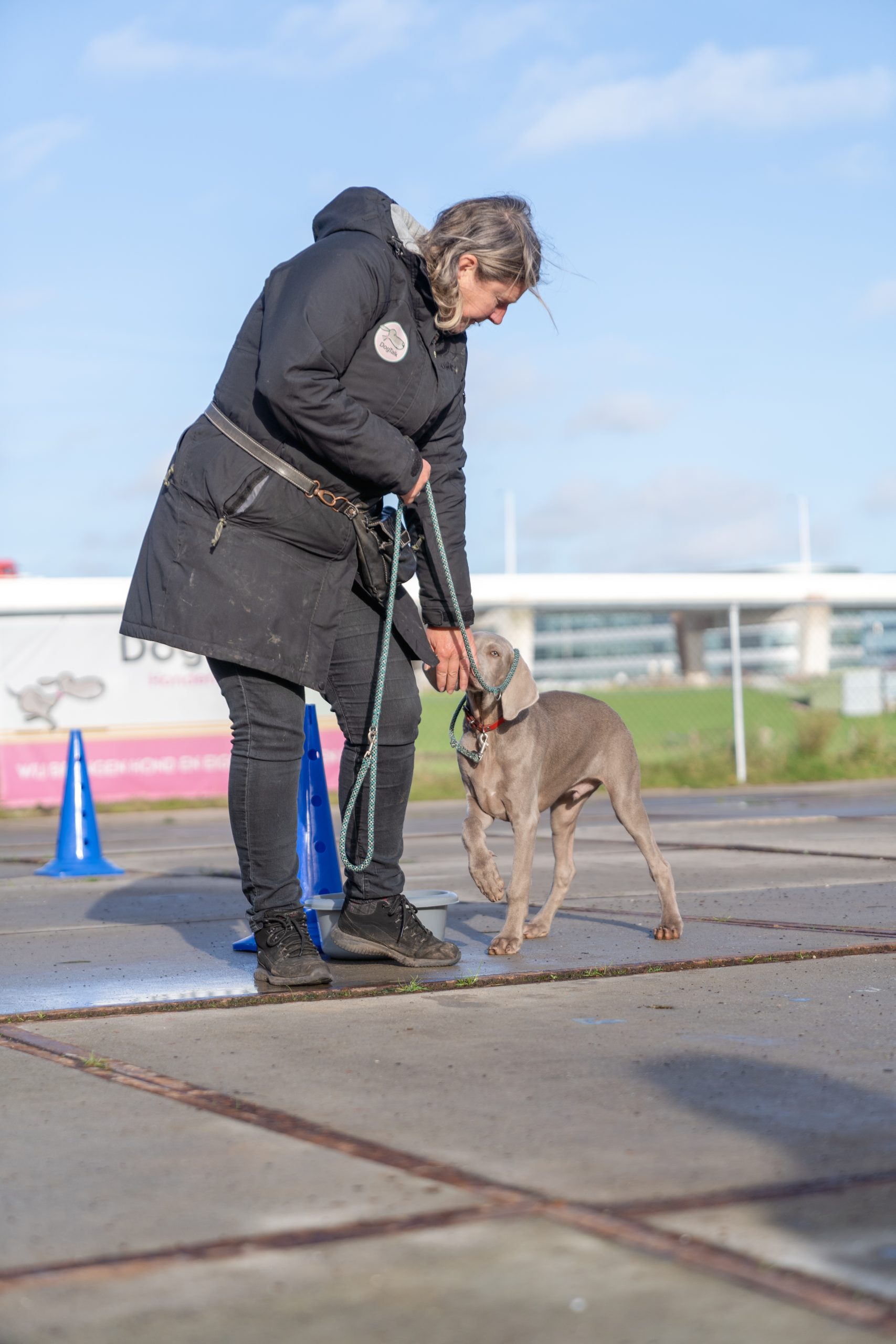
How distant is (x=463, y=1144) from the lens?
2451 mm

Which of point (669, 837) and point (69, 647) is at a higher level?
point (69, 647)

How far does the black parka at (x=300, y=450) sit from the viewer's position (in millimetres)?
3928

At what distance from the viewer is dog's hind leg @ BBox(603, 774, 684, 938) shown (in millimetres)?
5141

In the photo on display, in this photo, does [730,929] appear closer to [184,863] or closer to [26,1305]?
[26,1305]

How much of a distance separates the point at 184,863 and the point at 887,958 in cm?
509

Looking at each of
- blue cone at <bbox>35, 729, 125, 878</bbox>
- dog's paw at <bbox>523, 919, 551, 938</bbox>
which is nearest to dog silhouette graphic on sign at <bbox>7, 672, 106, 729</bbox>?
blue cone at <bbox>35, 729, 125, 878</bbox>

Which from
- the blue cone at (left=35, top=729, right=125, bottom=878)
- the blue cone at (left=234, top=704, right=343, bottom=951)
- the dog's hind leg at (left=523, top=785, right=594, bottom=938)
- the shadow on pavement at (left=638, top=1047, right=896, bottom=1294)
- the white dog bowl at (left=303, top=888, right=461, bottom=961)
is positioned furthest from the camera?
the blue cone at (left=35, top=729, right=125, bottom=878)

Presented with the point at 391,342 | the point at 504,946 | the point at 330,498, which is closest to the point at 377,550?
the point at 330,498

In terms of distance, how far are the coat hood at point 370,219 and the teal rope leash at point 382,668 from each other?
0.68 m

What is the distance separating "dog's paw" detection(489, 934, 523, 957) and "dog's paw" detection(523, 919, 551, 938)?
34cm

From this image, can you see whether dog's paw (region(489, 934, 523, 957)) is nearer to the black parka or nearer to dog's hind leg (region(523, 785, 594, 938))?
dog's hind leg (region(523, 785, 594, 938))

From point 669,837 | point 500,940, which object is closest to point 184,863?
point 669,837

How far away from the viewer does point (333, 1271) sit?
189cm

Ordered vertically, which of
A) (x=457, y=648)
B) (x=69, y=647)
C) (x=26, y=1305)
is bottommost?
(x=26, y=1305)
